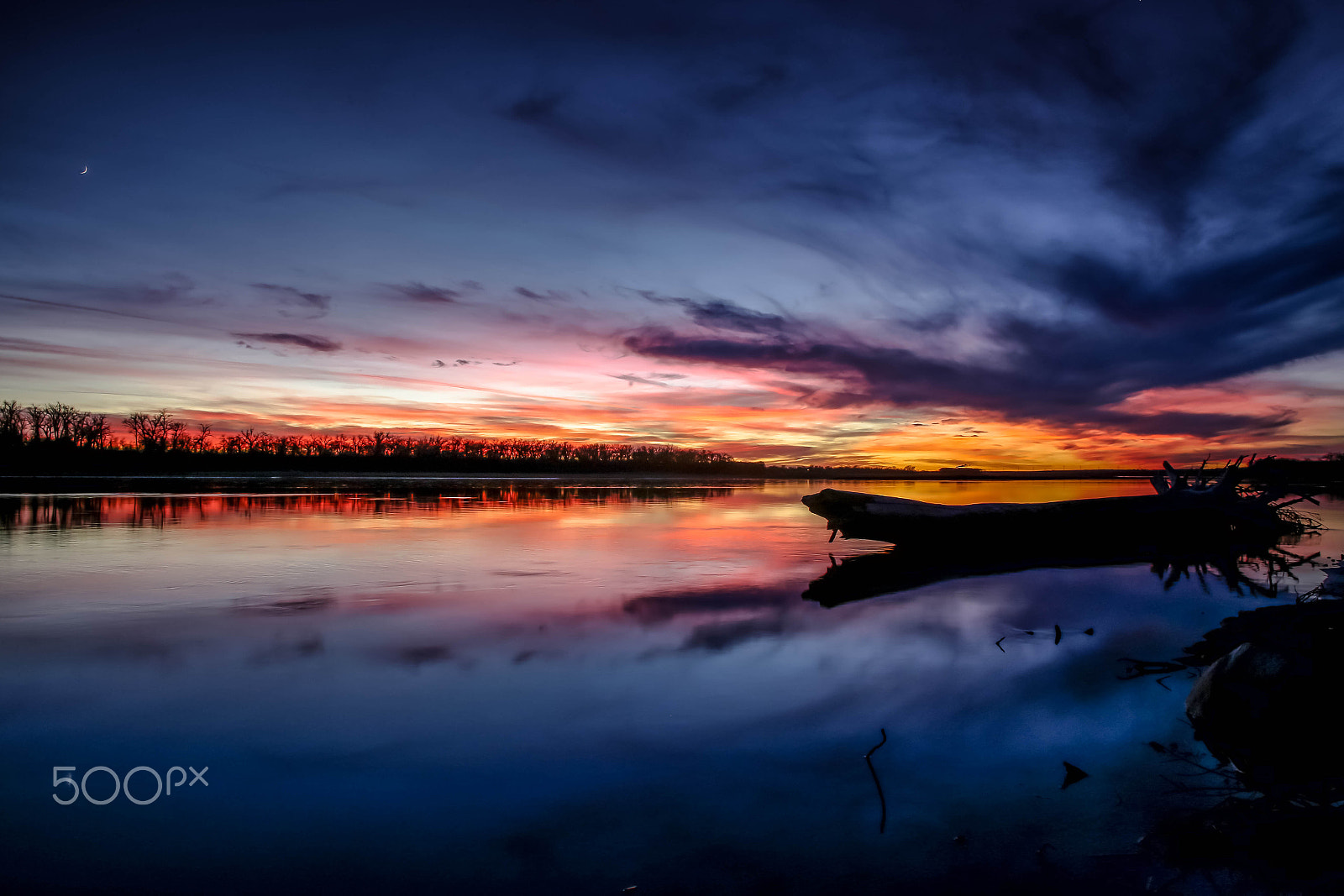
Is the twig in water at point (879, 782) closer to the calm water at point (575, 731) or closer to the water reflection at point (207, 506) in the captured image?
the calm water at point (575, 731)

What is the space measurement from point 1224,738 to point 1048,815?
1964 millimetres

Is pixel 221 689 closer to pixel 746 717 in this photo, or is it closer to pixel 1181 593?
pixel 746 717

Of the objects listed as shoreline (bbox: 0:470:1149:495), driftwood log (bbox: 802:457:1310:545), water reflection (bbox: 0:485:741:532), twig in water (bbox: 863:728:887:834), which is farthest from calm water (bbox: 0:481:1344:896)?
shoreline (bbox: 0:470:1149:495)

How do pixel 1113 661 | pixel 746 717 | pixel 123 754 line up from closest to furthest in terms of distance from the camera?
pixel 123 754 → pixel 746 717 → pixel 1113 661

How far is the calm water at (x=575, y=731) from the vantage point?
312 centimetres

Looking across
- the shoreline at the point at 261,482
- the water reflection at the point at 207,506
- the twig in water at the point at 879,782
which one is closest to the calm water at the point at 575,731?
the twig in water at the point at 879,782

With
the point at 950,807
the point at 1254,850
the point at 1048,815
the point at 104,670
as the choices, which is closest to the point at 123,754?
the point at 104,670

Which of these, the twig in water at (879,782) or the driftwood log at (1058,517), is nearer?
the twig in water at (879,782)

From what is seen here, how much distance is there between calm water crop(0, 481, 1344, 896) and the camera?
→ 312cm

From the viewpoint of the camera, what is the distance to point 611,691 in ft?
17.7

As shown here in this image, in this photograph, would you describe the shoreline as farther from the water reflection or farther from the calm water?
the calm water

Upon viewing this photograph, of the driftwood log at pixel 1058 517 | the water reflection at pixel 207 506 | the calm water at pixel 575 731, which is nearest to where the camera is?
the calm water at pixel 575 731

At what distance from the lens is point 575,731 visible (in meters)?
4.63

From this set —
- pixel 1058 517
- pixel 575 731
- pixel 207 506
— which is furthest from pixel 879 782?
pixel 207 506
